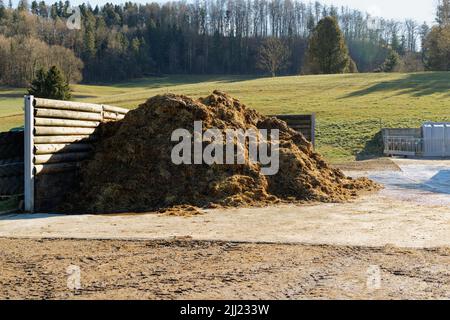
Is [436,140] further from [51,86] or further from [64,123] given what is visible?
[51,86]

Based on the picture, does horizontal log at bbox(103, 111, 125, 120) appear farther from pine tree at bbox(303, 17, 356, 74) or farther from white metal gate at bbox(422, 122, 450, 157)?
pine tree at bbox(303, 17, 356, 74)

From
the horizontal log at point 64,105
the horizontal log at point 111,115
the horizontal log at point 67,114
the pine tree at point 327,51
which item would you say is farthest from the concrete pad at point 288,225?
the pine tree at point 327,51

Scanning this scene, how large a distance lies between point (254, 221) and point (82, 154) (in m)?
5.07

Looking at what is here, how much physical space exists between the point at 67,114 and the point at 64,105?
0.70 ft

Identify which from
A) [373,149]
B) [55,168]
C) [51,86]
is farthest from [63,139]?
[51,86]

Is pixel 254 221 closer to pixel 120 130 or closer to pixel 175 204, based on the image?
pixel 175 204

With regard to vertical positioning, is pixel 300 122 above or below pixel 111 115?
above

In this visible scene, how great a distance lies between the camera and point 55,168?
1169 centimetres

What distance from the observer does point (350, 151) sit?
1095 inches

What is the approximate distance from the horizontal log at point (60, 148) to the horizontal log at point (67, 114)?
2.03 ft

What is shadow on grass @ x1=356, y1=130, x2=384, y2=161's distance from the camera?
26.8 m

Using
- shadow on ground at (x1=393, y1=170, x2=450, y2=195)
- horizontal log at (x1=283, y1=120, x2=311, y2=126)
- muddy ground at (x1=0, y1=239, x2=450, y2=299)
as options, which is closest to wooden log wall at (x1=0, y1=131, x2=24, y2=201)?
muddy ground at (x1=0, y1=239, x2=450, y2=299)

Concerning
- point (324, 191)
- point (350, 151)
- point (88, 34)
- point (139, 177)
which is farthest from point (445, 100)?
point (88, 34)

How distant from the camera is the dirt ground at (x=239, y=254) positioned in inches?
219
